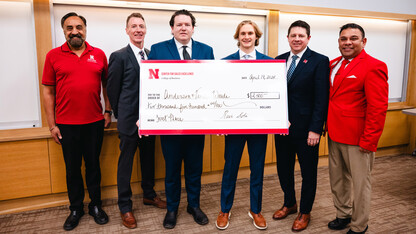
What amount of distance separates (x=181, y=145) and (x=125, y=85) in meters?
0.67

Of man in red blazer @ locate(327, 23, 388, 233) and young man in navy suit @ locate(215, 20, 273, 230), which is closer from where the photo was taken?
man in red blazer @ locate(327, 23, 388, 233)

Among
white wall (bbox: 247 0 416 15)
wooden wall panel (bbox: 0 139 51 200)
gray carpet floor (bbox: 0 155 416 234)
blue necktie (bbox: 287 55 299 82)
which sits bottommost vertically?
gray carpet floor (bbox: 0 155 416 234)

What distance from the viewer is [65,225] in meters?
2.32

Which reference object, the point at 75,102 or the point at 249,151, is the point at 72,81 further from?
the point at 249,151

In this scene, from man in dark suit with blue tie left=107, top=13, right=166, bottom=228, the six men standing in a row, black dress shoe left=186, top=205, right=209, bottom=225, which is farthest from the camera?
black dress shoe left=186, top=205, right=209, bottom=225

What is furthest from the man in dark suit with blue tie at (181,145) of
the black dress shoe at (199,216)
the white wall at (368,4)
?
the white wall at (368,4)

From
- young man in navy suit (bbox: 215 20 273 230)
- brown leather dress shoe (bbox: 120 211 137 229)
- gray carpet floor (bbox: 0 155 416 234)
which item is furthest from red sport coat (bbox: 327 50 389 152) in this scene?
brown leather dress shoe (bbox: 120 211 137 229)

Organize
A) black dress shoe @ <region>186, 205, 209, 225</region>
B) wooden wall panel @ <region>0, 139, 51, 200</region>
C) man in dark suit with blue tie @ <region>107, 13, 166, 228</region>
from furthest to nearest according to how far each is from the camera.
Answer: wooden wall panel @ <region>0, 139, 51, 200</region>
black dress shoe @ <region>186, 205, 209, 225</region>
man in dark suit with blue tie @ <region>107, 13, 166, 228</region>

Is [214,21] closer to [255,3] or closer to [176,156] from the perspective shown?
[255,3]

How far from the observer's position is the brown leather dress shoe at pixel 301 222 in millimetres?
2273

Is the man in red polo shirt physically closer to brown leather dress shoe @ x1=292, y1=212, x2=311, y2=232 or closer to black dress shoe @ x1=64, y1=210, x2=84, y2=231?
black dress shoe @ x1=64, y1=210, x2=84, y2=231

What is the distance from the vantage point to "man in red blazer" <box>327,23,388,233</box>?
6.21ft

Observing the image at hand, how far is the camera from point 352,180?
208 cm

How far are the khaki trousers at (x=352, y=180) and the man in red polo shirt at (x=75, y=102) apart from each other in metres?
1.97
